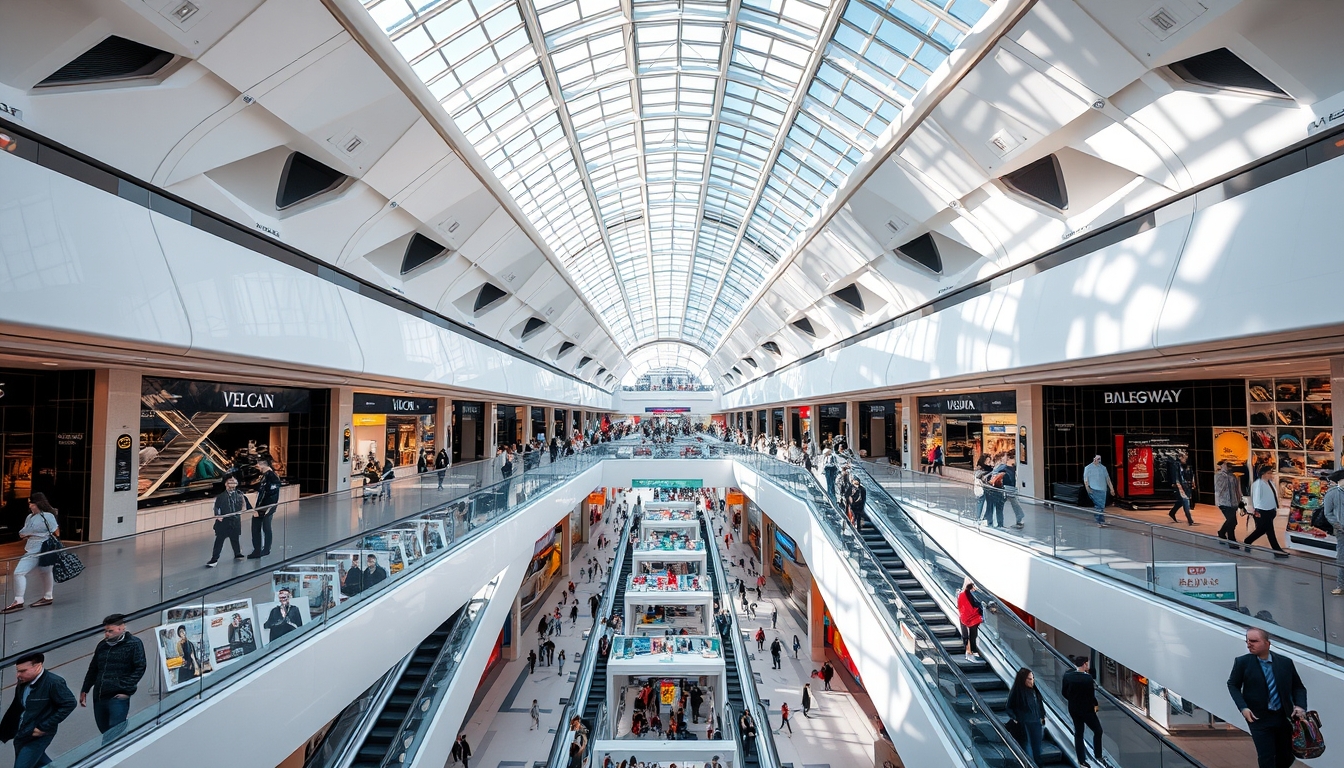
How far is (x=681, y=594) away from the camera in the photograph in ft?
72.0

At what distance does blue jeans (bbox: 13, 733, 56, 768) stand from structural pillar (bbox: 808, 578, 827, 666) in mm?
19711

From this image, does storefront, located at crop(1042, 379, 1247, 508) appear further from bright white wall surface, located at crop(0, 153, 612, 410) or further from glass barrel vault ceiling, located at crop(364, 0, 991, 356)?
bright white wall surface, located at crop(0, 153, 612, 410)

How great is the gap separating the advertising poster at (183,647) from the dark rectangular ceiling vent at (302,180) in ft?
28.8

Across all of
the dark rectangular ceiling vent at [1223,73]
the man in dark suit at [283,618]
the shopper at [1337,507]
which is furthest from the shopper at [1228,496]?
the man in dark suit at [283,618]

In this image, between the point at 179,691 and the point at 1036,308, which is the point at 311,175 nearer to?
the point at 179,691

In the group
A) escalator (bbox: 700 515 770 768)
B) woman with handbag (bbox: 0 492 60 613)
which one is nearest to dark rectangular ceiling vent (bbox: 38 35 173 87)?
woman with handbag (bbox: 0 492 60 613)

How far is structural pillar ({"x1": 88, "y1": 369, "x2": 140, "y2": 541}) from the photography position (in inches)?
378

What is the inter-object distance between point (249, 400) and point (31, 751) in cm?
1021

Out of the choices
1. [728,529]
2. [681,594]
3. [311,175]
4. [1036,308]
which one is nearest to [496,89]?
[311,175]

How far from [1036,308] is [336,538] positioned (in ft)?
41.0

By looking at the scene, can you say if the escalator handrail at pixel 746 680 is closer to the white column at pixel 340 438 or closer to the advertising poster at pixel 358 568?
the advertising poster at pixel 358 568

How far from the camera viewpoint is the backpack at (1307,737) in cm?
488

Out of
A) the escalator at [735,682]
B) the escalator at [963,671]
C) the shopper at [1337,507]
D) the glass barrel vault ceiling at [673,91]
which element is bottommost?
the escalator at [735,682]

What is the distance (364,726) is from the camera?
1066 cm
